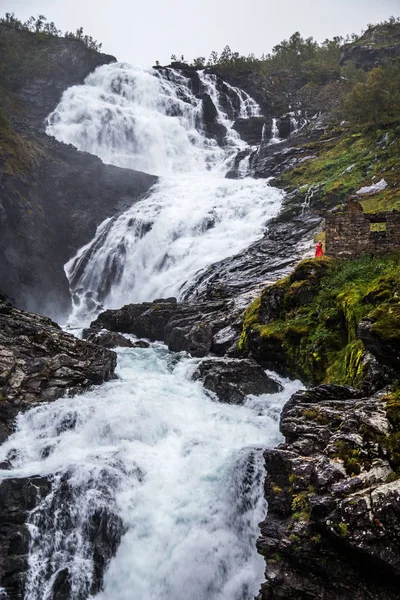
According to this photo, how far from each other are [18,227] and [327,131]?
109ft

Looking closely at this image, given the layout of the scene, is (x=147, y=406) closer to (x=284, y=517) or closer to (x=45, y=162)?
(x=284, y=517)

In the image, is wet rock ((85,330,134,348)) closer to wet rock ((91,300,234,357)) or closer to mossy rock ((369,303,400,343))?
wet rock ((91,300,234,357))

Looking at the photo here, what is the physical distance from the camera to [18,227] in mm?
31969

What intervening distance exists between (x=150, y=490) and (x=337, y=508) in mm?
5135

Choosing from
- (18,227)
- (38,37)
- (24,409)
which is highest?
(38,37)

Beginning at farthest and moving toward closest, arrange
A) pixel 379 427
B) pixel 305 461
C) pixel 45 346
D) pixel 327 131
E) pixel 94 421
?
pixel 327 131 → pixel 45 346 → pixel 94 421 → pixel 305 461 → pixel 379 427

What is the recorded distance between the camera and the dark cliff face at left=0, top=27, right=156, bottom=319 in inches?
1201

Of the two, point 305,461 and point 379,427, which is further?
point 305,461

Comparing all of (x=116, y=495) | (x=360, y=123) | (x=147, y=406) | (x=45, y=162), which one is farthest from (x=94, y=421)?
(x=360, y=123)

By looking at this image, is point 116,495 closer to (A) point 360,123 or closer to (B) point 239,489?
(B) point 239,489

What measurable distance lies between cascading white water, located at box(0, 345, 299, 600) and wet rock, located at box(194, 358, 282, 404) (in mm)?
334

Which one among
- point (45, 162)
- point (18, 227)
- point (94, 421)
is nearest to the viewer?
point (94, 421)

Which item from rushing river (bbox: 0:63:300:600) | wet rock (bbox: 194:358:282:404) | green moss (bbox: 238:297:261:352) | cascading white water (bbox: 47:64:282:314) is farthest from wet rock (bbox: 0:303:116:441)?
cascading white water (bbox: 47:64:282:314)

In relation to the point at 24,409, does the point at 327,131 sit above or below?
above
